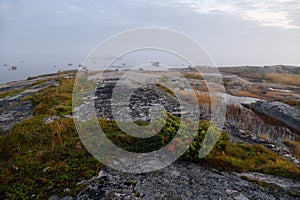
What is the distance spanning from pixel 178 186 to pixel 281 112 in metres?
13.4

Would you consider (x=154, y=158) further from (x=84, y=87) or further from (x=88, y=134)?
(x=84, y=87)

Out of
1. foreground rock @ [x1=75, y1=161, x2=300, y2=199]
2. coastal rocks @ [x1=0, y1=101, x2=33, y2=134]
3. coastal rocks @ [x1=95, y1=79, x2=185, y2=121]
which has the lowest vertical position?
foreground rock @ [x1=75, y1=161, x2=300, y2=199]

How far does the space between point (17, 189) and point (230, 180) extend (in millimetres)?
5675

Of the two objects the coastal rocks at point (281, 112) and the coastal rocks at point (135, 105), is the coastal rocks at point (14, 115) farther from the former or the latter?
the coastal rocks at point (281, 112)

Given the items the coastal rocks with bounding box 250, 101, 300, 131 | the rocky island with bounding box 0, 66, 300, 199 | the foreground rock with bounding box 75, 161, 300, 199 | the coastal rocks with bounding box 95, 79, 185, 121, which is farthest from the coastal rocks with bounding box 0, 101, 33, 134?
the coastal rocks with bounding box 250, 101, 300, 131

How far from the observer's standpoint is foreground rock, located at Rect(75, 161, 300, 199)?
215 inches

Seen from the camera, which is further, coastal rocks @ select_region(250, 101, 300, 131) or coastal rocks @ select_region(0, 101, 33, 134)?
coastal rocks @ select_region(250, 101, 300, 131)

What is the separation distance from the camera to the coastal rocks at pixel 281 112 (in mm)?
14844

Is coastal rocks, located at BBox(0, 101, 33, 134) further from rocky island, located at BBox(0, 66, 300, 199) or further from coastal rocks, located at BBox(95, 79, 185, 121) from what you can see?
coastal rocks, located at BBox(95, 79, 185, 121)

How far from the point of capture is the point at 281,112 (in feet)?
52.4

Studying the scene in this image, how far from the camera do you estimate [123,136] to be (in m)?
8.64

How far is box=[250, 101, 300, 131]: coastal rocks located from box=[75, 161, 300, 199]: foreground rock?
9.83 meters

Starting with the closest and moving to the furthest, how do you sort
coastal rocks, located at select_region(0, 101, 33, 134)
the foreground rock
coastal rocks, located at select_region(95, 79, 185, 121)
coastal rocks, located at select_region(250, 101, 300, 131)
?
the foreground rock < coastal rocks, located at select_region(0, 101, 33, 134) < coastal rocks, located at select_region(95, 79, 185, 121) < coastal rocks, located at select_region(250, 101, 300, 131)

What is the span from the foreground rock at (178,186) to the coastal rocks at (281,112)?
9.83m
